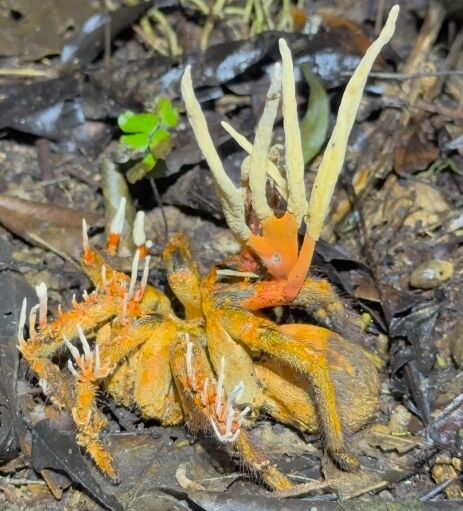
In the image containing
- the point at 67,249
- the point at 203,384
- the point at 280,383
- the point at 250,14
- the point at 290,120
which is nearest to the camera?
the point at 290,120

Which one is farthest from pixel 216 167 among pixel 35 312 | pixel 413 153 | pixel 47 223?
pixel 413 153

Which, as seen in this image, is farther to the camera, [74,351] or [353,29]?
[353,29]

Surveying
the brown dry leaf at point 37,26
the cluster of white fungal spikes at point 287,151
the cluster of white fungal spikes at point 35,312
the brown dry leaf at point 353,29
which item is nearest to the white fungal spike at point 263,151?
the cluster of white fungal spikes at point 287,151

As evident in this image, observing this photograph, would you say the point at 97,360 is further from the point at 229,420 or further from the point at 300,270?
the point at 300,270

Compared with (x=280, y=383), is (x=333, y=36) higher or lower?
higher

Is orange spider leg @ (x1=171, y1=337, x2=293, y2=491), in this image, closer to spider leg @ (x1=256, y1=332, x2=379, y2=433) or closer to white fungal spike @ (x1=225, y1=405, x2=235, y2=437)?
white fungal spike @ (x1=225, y1=405, x2=235, y2=437)

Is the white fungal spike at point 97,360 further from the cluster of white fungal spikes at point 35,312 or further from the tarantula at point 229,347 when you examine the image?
the cluster of white fungal spikes at point 35,312

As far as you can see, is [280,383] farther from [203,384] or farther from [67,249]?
[67,249]

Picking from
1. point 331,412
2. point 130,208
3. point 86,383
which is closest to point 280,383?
point 331,412
